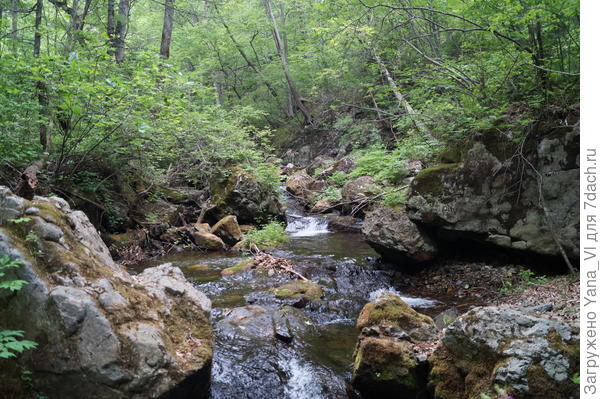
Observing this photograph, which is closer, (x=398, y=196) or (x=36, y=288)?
(x=36, y=288)

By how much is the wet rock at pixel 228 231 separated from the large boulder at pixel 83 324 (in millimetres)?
7717

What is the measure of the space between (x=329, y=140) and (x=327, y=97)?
2934 mm

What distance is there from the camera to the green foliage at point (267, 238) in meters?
11.4

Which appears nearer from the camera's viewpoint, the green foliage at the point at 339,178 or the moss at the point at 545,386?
Result: the moss at the point at 545,386

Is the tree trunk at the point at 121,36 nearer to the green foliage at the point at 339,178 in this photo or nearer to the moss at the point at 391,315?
the green foliage at the point at 339,178

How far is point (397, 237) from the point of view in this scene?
818cm

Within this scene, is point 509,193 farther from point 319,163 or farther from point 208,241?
point 319,163

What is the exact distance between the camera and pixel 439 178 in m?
7.77

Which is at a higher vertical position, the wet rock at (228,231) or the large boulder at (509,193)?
the large boulder at (509,193)

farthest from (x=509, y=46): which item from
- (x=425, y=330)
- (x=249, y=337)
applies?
(x=249, y=337)

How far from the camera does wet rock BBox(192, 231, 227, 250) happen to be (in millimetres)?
11336

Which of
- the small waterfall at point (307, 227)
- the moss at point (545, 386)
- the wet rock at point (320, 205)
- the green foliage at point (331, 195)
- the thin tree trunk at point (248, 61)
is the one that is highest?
the thin tree trunk at point (248, 61)

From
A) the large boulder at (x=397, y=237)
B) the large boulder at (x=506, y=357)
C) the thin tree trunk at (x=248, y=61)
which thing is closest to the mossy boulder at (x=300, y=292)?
the large boulder at (x=397, y=237)

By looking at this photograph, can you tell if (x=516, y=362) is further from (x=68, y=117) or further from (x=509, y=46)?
(x=68, y=117)
